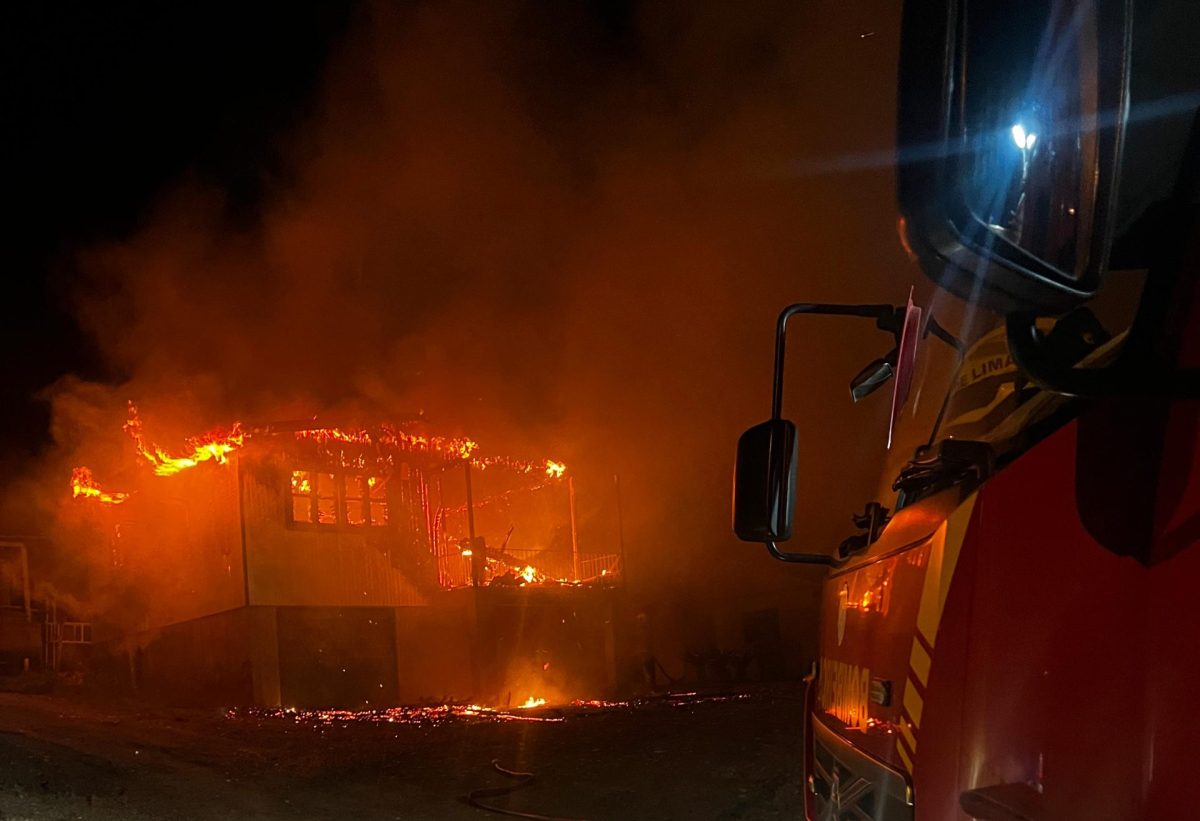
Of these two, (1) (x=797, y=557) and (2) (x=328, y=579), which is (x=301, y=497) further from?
(1) (x=797, y=557)

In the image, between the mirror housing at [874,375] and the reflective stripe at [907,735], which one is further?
the mirror housing at [874,375]

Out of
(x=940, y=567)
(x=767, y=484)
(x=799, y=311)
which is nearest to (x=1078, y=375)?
(x=940, y=567)

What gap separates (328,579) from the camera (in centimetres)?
1587

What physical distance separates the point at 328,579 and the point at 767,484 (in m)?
14.2

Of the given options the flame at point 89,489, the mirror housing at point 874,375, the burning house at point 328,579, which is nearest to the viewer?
the mirror housing at point 874,375

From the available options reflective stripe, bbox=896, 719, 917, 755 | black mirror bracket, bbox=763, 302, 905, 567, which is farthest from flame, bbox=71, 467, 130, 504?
reflective stripe, bbox=896, 719, 917, 755

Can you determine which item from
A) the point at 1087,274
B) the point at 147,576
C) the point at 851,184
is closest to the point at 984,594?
the point at 1087,274

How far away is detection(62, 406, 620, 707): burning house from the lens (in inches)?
602

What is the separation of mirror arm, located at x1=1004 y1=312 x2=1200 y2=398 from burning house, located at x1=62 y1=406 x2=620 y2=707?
577 inches

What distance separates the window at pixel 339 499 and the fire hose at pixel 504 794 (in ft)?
27.8

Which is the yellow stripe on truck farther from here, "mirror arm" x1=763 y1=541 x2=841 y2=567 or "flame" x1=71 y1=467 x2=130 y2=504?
"flame" x1=71 y1=467 x2=130 y2=504

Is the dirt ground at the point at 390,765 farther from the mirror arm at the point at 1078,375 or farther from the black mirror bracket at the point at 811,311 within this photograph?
the mirror arm at the point at 1078,375

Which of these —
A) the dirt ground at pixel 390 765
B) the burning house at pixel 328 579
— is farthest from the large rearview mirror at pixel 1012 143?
the burning house at pixel 328 579

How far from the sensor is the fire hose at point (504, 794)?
251 inches
